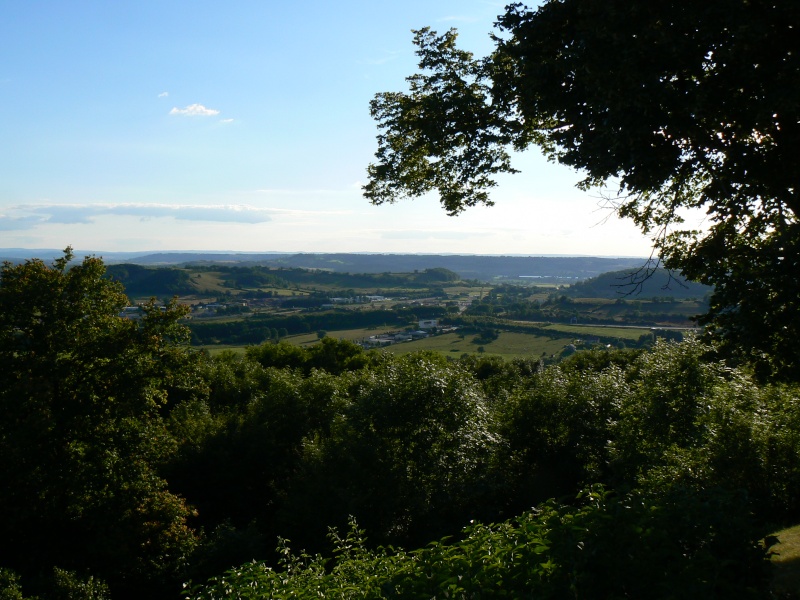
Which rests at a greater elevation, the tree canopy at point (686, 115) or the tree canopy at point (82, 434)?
the tree canopy at point (686, 115)

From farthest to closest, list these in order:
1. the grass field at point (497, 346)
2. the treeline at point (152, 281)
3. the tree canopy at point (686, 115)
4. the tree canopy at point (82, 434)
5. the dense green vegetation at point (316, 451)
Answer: the treeline at point (152, 281)
the grass field at point (497, 346)
the tree canopy at point (82, 434)
the dense green vegetation at point (316, 451)
the tree canopy at point (686, 115)

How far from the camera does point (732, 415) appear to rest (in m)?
15.3

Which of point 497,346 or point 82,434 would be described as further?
point 497,346

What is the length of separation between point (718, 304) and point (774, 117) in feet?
11.5

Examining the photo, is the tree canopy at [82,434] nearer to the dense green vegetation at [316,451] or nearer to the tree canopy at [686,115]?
the dense green vegetation at [316,451]

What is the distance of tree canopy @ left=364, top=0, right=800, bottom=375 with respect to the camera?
9.86 meters

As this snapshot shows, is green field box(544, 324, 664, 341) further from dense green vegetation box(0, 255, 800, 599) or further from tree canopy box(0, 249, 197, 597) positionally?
tree canopy box(0, 249, 197, 597)

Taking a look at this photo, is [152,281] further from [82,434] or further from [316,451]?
[82,434]

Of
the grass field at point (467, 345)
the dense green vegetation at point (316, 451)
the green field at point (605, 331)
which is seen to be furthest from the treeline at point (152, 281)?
the dense green vegetation at point (316, 451)

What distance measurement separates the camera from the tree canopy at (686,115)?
9859 millimetres

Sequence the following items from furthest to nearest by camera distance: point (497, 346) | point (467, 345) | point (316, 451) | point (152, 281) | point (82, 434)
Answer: point (152, 281) < point (467, 345) < point (497, 346) < point (316, 451) < point (82, 434)

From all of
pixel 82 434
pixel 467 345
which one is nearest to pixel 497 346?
pixel 467 345

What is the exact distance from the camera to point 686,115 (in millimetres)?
10641

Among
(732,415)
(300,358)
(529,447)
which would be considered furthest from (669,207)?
(300,358)
